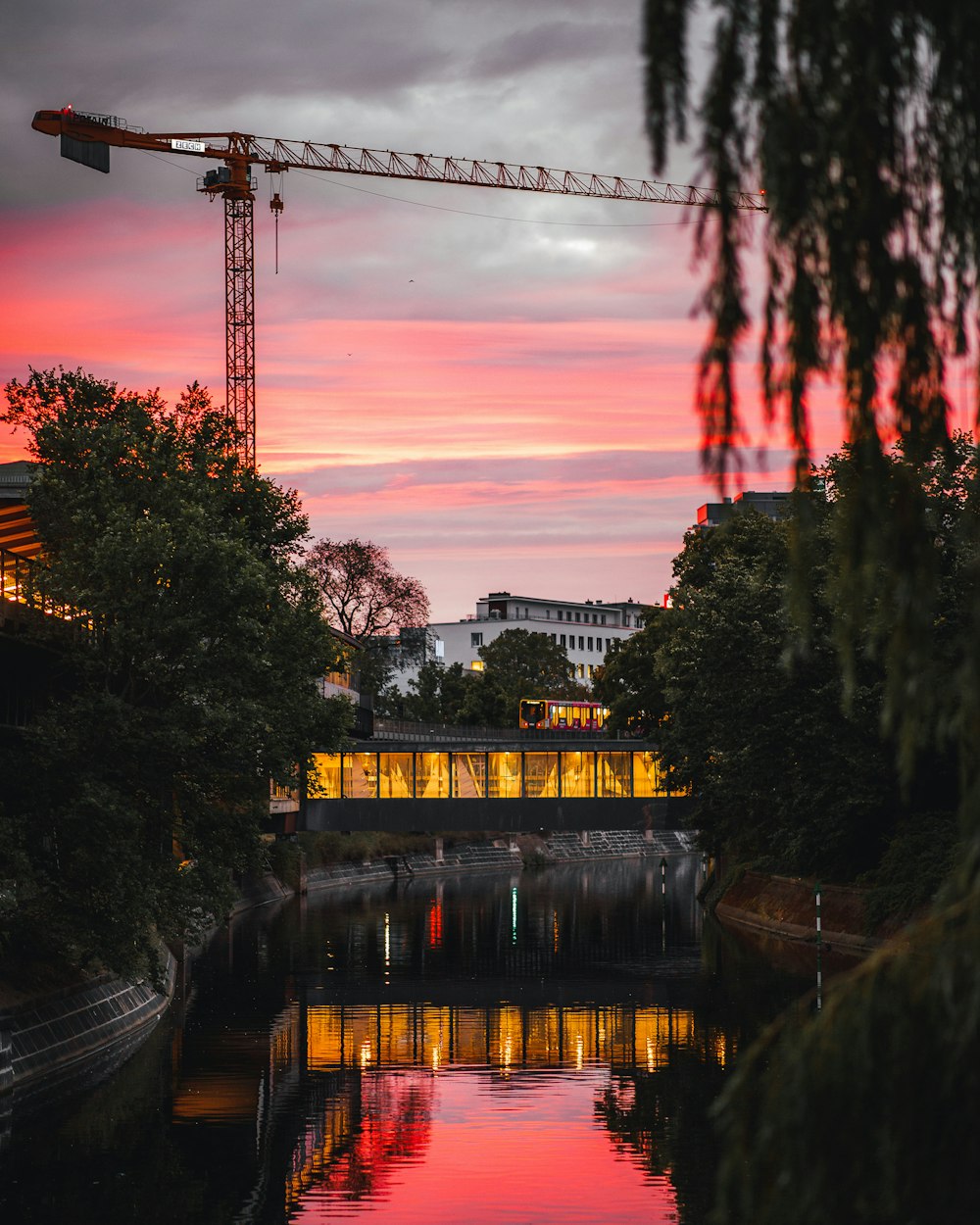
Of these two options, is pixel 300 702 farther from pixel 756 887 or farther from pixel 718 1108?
pixel 718 1108

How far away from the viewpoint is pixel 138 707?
140ft

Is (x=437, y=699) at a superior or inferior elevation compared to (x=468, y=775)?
superior

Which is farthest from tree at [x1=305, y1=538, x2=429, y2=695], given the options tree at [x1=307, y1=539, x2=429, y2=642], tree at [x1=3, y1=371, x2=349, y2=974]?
tree at [x1=3, y1=371, x2=349, y2=974]

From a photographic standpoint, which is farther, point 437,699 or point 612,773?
point 437,699

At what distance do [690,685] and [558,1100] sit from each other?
1415 inches

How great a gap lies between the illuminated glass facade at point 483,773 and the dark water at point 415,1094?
24.4m

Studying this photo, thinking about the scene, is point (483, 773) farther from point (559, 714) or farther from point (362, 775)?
point (559, 714)

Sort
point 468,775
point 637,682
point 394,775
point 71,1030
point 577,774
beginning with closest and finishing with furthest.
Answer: point 71,1030 → point 637,682 → point 394,775 → point 577,774 → point 468,775

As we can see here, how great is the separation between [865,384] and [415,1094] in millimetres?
31634

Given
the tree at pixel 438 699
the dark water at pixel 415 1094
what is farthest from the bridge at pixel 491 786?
the tree at pixel 438 699

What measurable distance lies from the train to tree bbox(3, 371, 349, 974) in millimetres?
78033

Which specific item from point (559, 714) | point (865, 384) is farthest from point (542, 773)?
point (865, 384)

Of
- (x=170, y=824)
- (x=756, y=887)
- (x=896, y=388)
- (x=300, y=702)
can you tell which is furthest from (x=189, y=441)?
(x=896, y=388)

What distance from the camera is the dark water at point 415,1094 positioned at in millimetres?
28031
